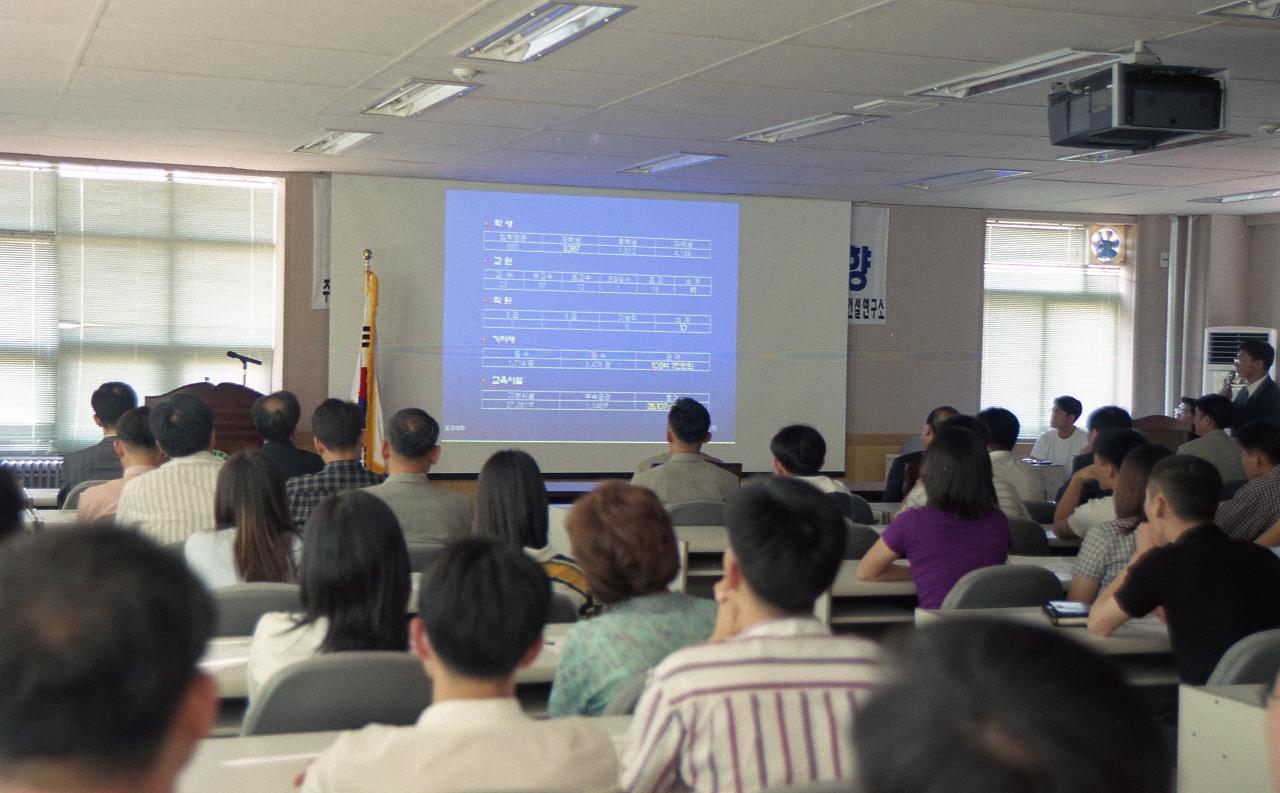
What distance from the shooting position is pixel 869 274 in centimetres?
1105

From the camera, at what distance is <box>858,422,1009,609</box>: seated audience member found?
4355 millimetres

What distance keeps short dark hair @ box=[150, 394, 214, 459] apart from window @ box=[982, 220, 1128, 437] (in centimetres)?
835

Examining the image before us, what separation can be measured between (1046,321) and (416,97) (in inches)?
285

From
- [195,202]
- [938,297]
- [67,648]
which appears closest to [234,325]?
[195,202]

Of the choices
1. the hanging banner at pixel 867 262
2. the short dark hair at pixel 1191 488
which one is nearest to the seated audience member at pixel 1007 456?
the short dark hair at pixel 1191 488

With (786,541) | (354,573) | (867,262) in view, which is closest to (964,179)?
(867,262)

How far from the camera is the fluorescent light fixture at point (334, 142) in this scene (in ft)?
25.4

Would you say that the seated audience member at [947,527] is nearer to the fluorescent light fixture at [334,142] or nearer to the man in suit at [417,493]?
the man in suit at [417,493]

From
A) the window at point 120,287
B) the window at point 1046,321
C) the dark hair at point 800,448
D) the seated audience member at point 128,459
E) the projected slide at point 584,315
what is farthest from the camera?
the window at point 1046,321

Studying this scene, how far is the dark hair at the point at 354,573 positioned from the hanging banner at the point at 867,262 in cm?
866

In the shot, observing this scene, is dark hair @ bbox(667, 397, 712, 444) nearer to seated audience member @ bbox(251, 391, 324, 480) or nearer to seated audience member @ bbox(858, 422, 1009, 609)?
seated audience member @ bbox(251, 391, 324, 480)

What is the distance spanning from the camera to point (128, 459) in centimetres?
514

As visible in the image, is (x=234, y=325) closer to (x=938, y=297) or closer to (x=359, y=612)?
(x=938, y=297)

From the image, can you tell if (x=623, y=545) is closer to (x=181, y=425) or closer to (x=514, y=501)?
(x=514, y=501)
